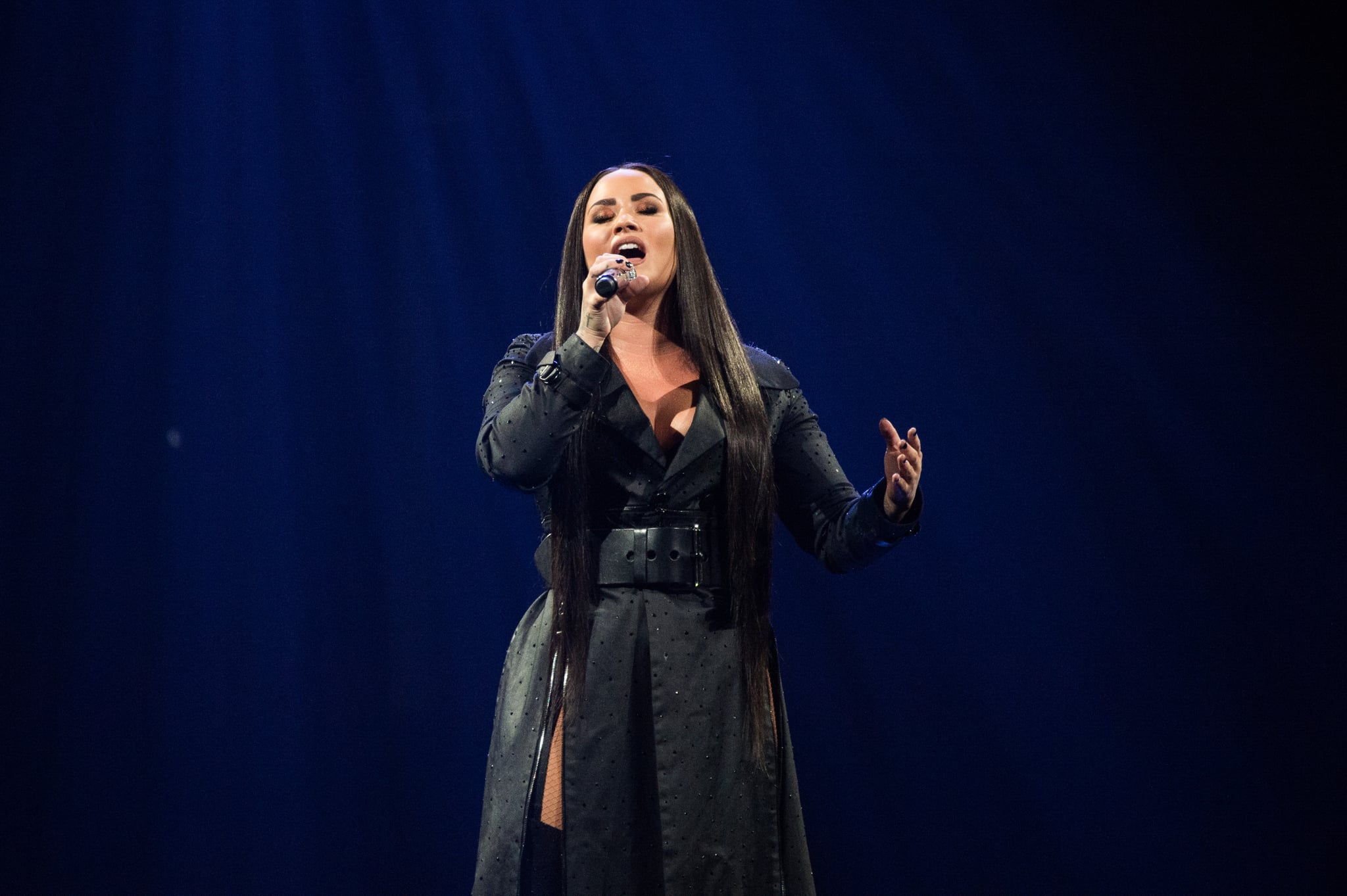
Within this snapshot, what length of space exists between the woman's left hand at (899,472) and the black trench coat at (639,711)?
0.07ft

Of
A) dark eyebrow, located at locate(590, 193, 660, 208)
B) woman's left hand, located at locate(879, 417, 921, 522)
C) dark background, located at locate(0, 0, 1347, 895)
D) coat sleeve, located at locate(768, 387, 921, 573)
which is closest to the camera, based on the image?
woman's left hand, located at locate(879, 417, 921, 522)

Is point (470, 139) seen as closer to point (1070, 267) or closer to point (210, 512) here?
point (210, 512)

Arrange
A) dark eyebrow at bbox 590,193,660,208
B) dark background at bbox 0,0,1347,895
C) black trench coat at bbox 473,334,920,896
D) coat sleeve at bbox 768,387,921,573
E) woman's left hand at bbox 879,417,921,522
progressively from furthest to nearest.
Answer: dark background at bbox 0,0,1347,895
dark eyebrow at bbox 590,193,660,208
coat sleeve at bbox 768,387,921,573
woman's left hand at bbox 879,417,921,522
black trench coat at bbox 473,334,920,896

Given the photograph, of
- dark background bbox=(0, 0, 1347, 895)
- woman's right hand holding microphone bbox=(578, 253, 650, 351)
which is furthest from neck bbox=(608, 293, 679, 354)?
dark background bbox=(0, 0, 1347, 895)

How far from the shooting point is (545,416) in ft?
4.06

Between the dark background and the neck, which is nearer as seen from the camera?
the neck

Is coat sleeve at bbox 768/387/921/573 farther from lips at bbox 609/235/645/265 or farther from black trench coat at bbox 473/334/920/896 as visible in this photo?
lips at bbox 609/235/645/265

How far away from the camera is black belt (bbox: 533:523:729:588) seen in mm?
1341

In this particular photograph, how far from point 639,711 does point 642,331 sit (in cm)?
64

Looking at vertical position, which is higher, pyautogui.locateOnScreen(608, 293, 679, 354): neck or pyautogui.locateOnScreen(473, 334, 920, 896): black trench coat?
pyautogui.locateOnScreen(608, 293, 679, 354): neck

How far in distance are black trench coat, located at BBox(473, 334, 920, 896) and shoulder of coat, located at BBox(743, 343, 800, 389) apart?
174 mm

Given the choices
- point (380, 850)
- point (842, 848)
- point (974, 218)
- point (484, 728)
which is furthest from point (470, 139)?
point (842, 848)

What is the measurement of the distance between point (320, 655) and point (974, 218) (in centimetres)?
197

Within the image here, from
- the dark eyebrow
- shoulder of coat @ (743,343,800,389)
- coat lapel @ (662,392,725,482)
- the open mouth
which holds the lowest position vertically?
coat lapel @ (662,392,725,482)
